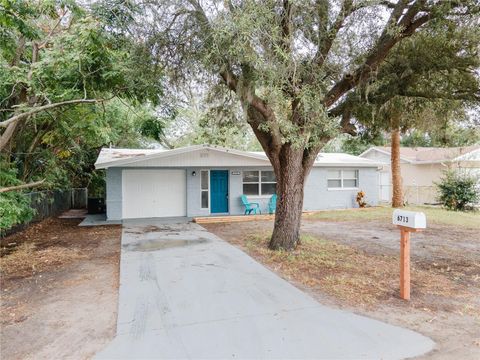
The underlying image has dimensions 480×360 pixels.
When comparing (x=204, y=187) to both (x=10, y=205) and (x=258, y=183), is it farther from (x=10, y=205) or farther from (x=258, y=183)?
(x=10, y=205)

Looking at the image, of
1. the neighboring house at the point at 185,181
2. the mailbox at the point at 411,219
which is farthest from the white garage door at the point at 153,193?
the mailbox at the point at 411,219

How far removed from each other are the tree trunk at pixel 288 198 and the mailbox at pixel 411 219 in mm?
2868

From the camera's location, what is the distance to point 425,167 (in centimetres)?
2064

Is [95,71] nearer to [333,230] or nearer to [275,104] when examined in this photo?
[275,104]

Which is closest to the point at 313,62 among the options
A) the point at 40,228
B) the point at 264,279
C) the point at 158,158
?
the point at 264,279

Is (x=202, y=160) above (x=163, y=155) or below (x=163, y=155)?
below

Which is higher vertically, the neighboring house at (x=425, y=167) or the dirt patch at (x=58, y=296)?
the neighboring house at (x=425, y=167)

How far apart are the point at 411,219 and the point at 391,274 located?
177 centimetres

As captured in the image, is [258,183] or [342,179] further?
[342,179]

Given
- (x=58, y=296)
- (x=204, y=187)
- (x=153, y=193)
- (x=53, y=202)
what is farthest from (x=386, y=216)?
(x=53, y=202)

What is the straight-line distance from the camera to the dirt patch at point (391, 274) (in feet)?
12.3

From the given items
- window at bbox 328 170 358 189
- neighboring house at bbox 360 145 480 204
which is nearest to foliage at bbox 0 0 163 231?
window at bbox 328 170 358 189

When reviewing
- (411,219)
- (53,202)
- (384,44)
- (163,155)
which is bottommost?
(53,202)

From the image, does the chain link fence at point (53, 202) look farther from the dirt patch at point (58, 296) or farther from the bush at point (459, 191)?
the bush at point (459, 191)
